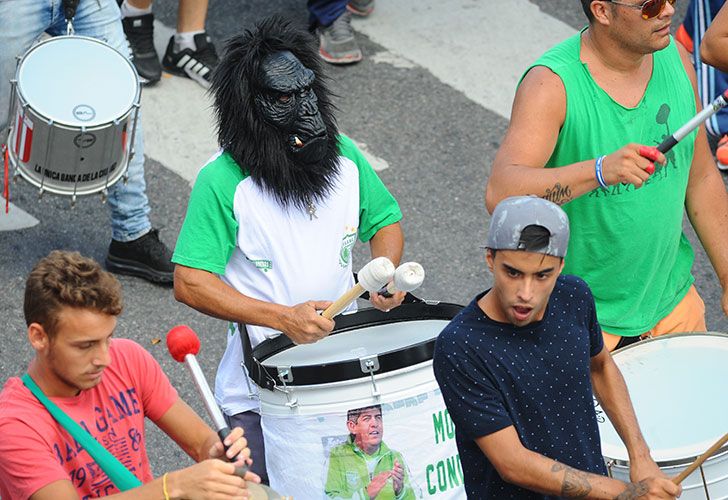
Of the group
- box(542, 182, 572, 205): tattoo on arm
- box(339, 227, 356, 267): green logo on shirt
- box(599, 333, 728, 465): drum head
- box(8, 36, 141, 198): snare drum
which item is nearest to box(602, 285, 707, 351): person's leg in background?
box(599, 333, 728, 465): drum head

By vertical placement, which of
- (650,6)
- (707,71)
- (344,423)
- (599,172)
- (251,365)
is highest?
(650,6)

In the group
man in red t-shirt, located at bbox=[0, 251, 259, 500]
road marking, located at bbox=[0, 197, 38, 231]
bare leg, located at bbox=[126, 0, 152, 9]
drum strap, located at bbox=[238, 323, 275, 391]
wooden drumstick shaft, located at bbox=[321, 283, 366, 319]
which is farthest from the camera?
bare leg, located at bbox=[126, 0, 152, 9]

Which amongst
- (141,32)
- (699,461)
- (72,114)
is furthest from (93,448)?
(141,32)

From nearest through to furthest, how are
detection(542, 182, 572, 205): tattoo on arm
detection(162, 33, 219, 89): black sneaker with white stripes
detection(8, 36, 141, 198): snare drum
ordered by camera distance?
detection(542, 182, 572, 205): tattoo on arm < detection(8, 36, 141, 198): snare drum < detection(162, 33, 219, 89): black sneaker with white stripes

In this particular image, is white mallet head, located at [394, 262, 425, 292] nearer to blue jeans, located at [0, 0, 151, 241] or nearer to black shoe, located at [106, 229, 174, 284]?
blue jeans, located at [0, 0, 151, 241]

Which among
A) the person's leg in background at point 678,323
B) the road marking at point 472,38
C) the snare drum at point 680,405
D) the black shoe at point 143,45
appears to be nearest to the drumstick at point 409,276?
the snare drum at point 680,405

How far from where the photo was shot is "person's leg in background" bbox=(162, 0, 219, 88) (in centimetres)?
A: 711

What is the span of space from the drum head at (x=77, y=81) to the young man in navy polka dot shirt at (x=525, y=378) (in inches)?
87.6

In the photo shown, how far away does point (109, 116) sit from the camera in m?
5.11

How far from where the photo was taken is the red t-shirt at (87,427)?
3121 mm

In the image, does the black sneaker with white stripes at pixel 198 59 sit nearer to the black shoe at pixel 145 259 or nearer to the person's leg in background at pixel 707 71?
the black shoe at pixel 145 259

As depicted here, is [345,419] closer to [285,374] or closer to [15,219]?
[285,374]

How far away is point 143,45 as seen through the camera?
714 cm

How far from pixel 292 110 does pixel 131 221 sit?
1965mm
